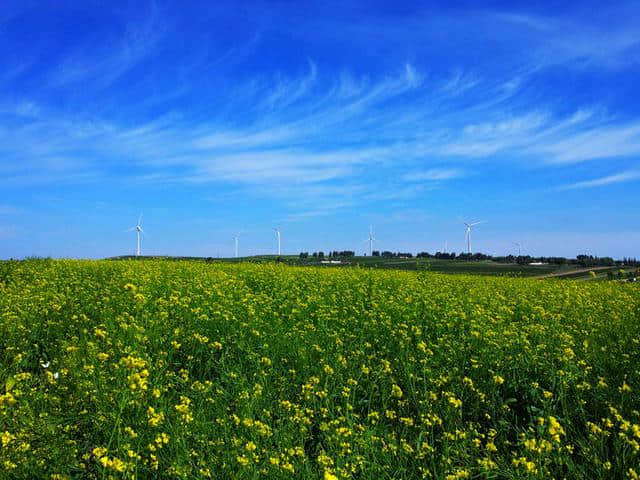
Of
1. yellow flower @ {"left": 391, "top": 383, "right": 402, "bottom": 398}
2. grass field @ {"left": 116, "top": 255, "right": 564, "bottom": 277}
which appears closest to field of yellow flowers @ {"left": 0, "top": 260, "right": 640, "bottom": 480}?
yellow flower @ {"left": 391, "top": 383, "right": 402, "bottom": 398}

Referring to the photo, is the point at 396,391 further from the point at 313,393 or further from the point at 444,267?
the point at 444,267

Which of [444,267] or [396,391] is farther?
[444,267]

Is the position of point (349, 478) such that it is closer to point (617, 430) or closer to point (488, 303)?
point (617, 430)

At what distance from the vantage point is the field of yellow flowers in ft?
15.1

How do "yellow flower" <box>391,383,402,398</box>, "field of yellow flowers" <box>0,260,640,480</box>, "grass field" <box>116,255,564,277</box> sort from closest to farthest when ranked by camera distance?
"field of yellow flowers" <box>0,260,640,480</box> < "yellow flower" <box>391,383,402,398</box> < "grass field" <box>116,255,564,277</box>

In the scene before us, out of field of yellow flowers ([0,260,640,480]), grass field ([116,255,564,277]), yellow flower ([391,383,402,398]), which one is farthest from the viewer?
grass field ([116,255,564,277])

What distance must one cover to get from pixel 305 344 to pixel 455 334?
3007mm

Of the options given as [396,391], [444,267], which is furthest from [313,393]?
[444,267]

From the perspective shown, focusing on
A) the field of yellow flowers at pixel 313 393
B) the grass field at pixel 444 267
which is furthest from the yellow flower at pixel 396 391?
the grass field at pixel 444 267

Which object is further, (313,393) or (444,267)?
(444,267)

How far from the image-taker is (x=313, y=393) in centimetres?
591

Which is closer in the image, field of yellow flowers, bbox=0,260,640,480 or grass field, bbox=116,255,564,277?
field of yellow flowers, bbox=0,260,640,480

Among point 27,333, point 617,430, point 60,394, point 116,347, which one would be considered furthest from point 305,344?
point 27,333

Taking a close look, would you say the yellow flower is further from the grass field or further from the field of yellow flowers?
the grass field
